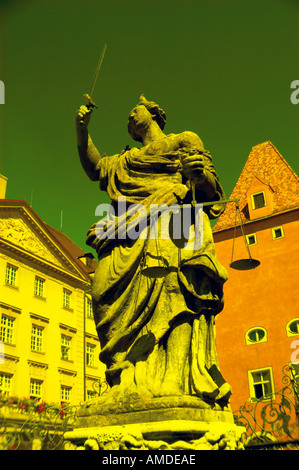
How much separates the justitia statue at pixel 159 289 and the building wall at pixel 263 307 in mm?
24231

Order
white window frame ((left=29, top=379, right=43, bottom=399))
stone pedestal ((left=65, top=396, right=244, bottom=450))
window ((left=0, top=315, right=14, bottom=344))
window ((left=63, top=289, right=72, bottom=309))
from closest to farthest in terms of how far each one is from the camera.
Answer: stone pedestal ((left=65, top=396, right=244, bottom=450)) < window ((left=0, top=315, right=14, bottom=344)) < white window frame ((left=29, top=379, right=43, bottom=399)) < window ((left=63, top=289, right=72, bottom=309))

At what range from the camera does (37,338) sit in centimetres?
3394

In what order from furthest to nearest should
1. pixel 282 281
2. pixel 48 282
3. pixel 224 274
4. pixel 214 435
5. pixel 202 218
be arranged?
pixel 48 282
pixel 282 281
pixel 202 218
pixel 224 274
pixel 214 435

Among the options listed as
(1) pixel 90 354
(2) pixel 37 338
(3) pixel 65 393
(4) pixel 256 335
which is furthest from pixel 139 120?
(1) pixel 90 354

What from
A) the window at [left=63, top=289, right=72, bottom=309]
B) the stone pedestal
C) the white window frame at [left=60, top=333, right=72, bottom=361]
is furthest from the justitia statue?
the window at [left=63, top=289, right=72, bottom=309]

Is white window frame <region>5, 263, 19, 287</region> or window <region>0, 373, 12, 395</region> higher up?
white window frame <region>5, 263, 19, 287</region>

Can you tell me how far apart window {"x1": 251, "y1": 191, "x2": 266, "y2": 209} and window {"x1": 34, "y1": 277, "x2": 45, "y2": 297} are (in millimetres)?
16410

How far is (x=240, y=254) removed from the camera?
101 ft

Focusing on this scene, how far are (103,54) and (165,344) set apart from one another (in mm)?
3253

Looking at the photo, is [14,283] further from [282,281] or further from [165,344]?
[165,344]

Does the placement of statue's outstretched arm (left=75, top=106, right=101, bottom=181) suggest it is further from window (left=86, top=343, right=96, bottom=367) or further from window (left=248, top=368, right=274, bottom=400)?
window (left=86, top=343, right=96, bottom=367)

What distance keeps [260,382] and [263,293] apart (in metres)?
5.23

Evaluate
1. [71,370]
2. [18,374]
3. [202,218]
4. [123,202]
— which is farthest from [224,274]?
[71,370]

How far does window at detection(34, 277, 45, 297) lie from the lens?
3544 cm
